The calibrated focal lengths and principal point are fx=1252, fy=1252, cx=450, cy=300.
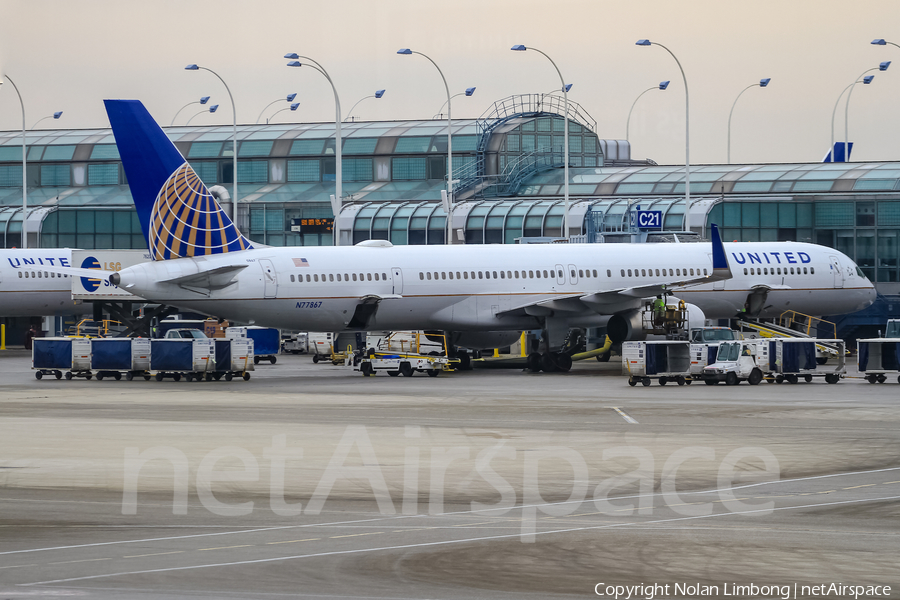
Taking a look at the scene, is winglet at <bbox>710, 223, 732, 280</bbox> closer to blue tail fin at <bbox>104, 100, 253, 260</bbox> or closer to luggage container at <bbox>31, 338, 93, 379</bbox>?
blue tail fin at <bbox>104, 100, 253, 260</bbox>

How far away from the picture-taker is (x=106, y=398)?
34875 millimetres

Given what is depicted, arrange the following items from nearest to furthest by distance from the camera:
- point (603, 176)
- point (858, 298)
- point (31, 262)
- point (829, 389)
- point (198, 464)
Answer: point (198, 464)
point (829, 389)
point (858, 298)
point (31, 262)
point (603, 176)

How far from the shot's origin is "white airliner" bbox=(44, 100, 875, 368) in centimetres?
4247

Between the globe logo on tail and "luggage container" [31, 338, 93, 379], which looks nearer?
the globe logo on tail

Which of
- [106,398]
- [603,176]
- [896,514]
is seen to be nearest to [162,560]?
[896,514]

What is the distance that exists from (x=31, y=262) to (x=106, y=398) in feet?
115

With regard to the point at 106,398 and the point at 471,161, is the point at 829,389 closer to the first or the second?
the point at 106,398

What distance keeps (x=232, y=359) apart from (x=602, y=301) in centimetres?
1398

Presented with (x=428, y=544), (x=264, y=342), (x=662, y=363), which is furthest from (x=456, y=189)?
(x=428, y=544)

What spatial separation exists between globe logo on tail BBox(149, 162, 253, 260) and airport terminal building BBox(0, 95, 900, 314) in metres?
28.3

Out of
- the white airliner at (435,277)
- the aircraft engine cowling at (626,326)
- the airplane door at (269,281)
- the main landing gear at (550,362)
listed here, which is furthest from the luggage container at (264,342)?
the aircraft engine cowling at (626,326)

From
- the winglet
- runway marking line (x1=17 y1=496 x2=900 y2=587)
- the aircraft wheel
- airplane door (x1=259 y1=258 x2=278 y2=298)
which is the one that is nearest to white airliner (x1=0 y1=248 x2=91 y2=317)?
airplane door (x1=259 y1=258 x2=278 y2=298)

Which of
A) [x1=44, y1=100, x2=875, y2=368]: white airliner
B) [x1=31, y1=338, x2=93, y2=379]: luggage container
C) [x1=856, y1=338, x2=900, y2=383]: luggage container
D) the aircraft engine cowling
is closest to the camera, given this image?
[x1=856, y1=338, x2=900, y2=383]: luggage container

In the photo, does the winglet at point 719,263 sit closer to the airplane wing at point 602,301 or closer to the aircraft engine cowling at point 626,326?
the airplane wing at point 602,301
